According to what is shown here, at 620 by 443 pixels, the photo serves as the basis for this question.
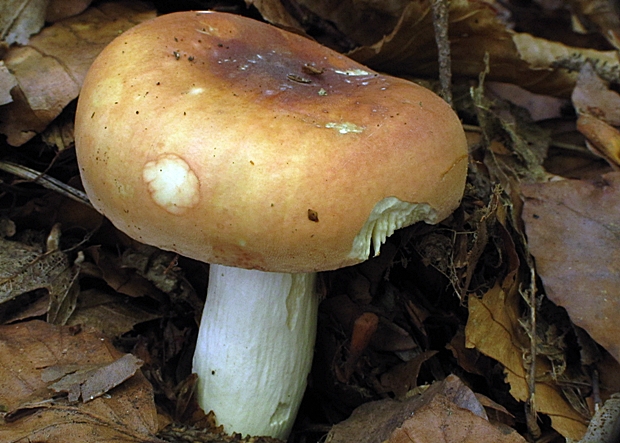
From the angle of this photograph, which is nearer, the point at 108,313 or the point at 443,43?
the point at 108,313

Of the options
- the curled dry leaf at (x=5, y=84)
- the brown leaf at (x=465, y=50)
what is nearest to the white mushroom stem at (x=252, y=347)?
the curled dry leaf at (x=5, y=84)

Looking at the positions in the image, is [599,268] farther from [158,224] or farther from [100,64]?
[100,64]

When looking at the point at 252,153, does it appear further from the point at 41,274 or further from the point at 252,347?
the point at 41,274

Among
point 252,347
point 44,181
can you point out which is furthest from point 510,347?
point 44,181

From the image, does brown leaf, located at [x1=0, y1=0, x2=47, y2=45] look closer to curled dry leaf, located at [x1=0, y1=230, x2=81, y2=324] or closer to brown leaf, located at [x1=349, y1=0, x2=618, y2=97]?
curled dry leaf, located at [x1=0, y1=230, x2=81, y2=324]

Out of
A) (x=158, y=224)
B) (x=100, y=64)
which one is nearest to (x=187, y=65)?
(x=100, y=64)
